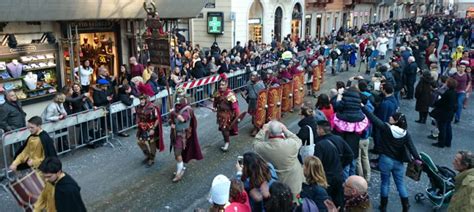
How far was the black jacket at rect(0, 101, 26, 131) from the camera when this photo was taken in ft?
28.0

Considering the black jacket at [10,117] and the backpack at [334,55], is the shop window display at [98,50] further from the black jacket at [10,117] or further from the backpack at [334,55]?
the backpack at [334,55]

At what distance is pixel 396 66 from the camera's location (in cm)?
1312

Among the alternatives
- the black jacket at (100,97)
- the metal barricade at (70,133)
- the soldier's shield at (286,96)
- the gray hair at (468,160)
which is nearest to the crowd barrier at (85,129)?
the metal barricade at (70,133)

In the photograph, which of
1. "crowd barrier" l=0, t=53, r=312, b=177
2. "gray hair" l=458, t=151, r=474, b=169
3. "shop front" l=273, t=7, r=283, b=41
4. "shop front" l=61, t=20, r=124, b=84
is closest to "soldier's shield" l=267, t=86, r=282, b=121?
"crowd barrier" l=0, t=53, r=312, b=177

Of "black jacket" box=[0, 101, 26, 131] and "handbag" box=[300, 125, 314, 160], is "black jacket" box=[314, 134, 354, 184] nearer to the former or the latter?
"handbag" box=[300, 125, 314, 160]

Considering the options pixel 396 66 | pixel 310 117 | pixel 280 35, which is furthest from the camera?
pixel 280 35

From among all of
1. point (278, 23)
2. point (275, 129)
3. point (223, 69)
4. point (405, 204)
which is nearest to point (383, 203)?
point (405, 204)

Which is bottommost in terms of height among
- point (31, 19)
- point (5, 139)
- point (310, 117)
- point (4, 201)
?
point (4, 201)

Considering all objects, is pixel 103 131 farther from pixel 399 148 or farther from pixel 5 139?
pixel 399 148

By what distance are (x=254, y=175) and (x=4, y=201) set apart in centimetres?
482

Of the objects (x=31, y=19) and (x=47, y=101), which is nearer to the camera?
(x=31, y=19)

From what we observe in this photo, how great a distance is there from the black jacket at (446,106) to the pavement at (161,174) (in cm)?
78

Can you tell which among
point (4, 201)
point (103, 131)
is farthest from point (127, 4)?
point (4, 201)

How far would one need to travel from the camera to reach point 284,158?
18.1ft
